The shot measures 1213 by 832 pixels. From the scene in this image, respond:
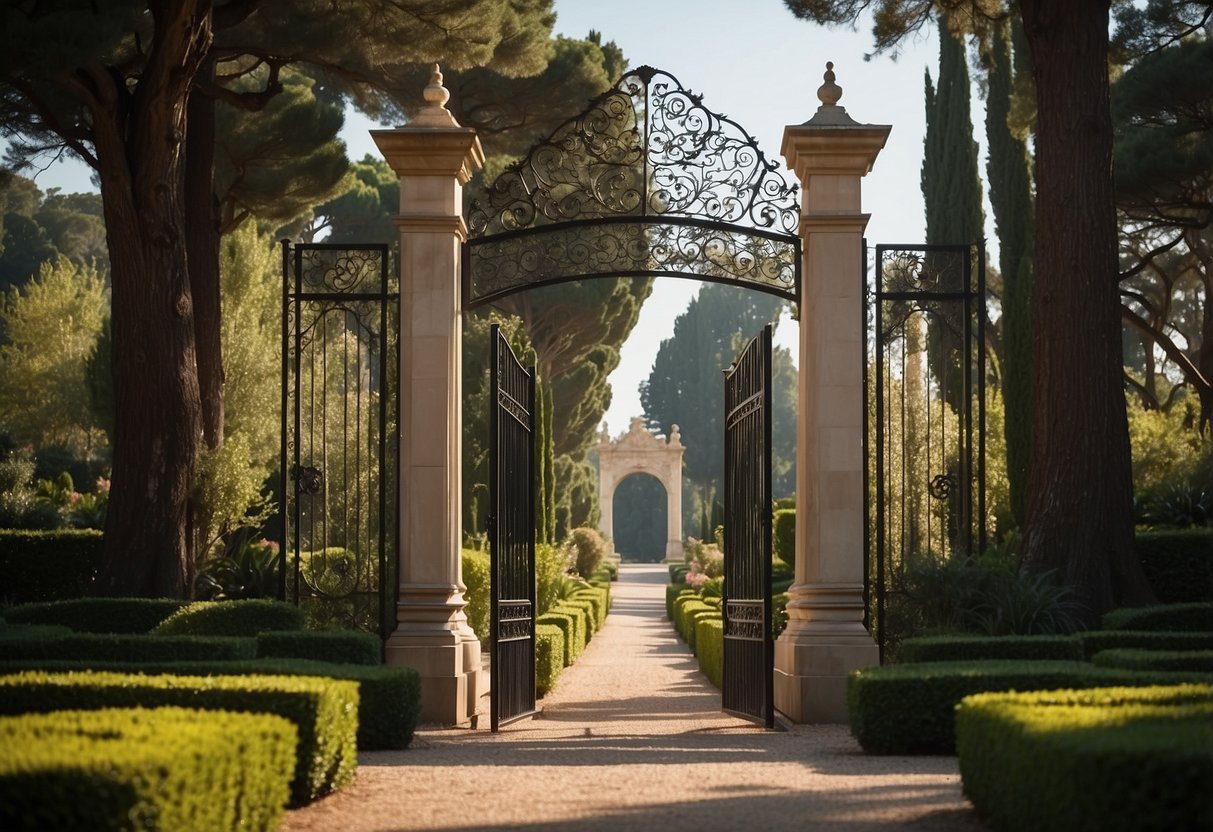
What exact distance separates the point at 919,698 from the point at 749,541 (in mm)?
3627

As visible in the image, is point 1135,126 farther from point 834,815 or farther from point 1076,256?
point 834,815

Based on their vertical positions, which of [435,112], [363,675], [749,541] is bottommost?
[363,675]

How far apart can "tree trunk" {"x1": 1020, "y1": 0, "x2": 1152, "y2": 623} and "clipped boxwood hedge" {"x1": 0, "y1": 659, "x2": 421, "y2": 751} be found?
207 inches

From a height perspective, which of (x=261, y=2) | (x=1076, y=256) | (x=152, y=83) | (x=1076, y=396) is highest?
(x=261, y=2)

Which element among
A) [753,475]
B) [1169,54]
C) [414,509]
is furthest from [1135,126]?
[414,509]

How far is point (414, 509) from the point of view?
36.9 feet

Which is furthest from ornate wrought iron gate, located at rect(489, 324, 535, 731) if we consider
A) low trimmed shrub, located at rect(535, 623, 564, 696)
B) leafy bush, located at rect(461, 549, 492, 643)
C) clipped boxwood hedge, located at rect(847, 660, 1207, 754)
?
leafy bush, located at rect(461, 549, 492, 643)

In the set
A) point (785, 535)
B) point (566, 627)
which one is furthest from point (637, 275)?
point (785, 535)

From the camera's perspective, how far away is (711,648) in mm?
15781

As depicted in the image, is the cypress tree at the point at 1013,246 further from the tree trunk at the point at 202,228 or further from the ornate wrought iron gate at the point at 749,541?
the tree trunk at the point at 202,228

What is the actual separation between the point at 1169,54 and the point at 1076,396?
33.3 ft

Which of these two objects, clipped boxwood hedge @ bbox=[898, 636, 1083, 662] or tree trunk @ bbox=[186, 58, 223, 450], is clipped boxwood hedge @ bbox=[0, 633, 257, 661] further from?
tree trunk @ bbox=[186, 58, 223, 450]

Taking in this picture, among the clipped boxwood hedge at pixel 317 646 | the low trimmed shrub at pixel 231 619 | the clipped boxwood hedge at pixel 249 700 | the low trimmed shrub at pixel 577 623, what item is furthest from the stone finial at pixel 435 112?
the low trimmed shrub at pixel 577 623

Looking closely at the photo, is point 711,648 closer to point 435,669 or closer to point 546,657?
point 546,657
